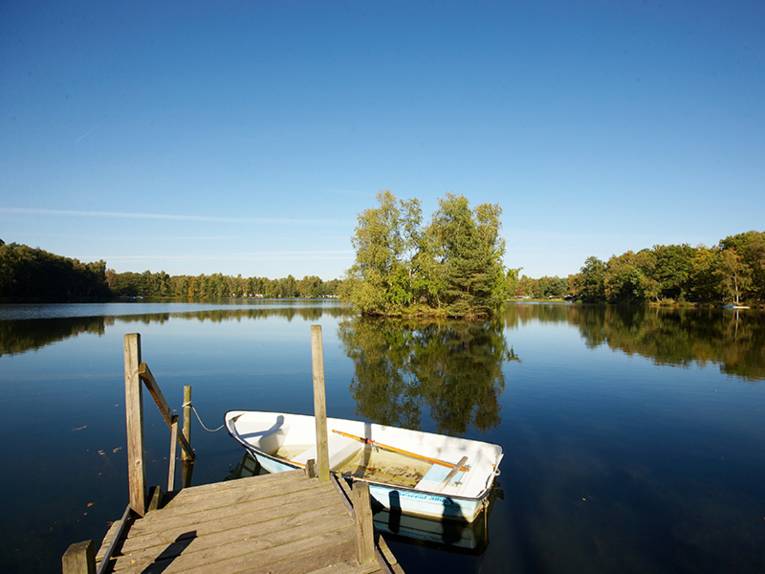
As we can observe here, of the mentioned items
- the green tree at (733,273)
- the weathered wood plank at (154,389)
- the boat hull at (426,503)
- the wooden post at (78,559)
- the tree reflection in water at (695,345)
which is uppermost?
the green tree at (733,273)

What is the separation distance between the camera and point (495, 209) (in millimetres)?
58031

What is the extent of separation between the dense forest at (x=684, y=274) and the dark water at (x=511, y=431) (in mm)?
53976

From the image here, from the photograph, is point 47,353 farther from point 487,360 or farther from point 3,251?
point 3,251

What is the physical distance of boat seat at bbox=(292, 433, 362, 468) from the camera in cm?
880

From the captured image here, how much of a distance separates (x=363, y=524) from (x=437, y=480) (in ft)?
11.1

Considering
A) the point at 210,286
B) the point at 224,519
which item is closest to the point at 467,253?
the point at 224,519

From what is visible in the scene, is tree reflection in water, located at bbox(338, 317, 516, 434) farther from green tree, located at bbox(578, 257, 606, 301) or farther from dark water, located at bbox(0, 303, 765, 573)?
green tree, located at bbox(578, 257, 606, 301)

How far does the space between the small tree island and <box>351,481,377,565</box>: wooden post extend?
48957mm

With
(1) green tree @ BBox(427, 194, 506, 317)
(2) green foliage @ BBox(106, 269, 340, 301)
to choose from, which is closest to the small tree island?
(1) green tree @ BBox(427, 194, 506, 317)

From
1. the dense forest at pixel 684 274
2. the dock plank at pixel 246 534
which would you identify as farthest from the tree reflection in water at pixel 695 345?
the dense forest at pixel 684 274

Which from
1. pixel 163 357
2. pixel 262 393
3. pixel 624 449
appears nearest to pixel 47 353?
pixel 163 357

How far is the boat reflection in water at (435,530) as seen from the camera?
261 inches

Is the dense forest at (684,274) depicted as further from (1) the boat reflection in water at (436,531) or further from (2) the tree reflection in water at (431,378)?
(1) the boat reflection in water at (436,531)

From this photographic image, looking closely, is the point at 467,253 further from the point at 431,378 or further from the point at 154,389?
the point at 154,389
